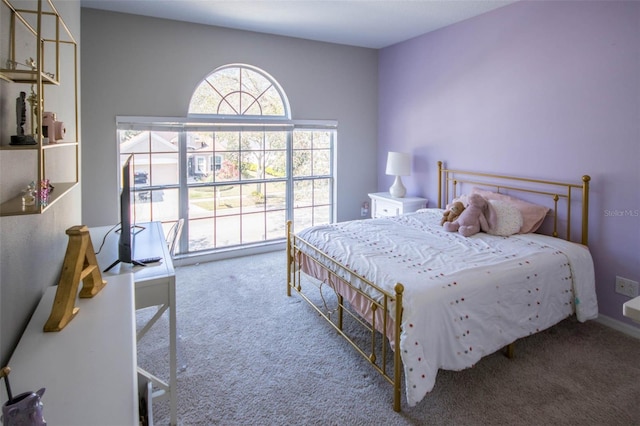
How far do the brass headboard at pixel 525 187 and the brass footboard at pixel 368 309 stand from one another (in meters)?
1.83

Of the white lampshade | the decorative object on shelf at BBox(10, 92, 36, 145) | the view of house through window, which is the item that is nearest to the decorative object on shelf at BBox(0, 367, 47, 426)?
the decorative object on shelf at BBox(10, 92, 36, 145)

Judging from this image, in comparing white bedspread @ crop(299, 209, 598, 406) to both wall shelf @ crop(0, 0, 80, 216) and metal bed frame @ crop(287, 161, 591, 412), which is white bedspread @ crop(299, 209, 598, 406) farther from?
wall shelf @ crop(0, 0, 80, 216)

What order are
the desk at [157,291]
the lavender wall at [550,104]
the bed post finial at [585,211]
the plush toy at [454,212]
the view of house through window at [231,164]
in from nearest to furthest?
1. the desk at [157,291]
2. the lavender wall at [550,104]
3. the bed post finial at [585,211]
4. the plush toy at [454,212]
5. the view of house through window at [231,164]

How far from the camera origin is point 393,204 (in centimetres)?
472

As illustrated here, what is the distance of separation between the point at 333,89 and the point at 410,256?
A: 3080 millimetres

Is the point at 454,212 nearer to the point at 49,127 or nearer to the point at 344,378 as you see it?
the point at 344,378

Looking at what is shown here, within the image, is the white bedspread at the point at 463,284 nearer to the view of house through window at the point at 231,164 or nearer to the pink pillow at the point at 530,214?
the pink pillow at the point at 530,214

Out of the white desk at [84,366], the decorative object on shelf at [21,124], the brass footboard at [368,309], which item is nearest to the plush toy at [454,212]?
the brass footboard at [368,309]

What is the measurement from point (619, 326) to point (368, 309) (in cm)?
202

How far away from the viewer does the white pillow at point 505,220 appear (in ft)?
10.6

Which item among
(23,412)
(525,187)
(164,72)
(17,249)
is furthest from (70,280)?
(525,187)

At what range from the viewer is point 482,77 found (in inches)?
155

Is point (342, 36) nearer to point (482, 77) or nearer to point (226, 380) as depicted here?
point (482, 77)

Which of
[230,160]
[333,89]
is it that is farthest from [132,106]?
[333,89]
